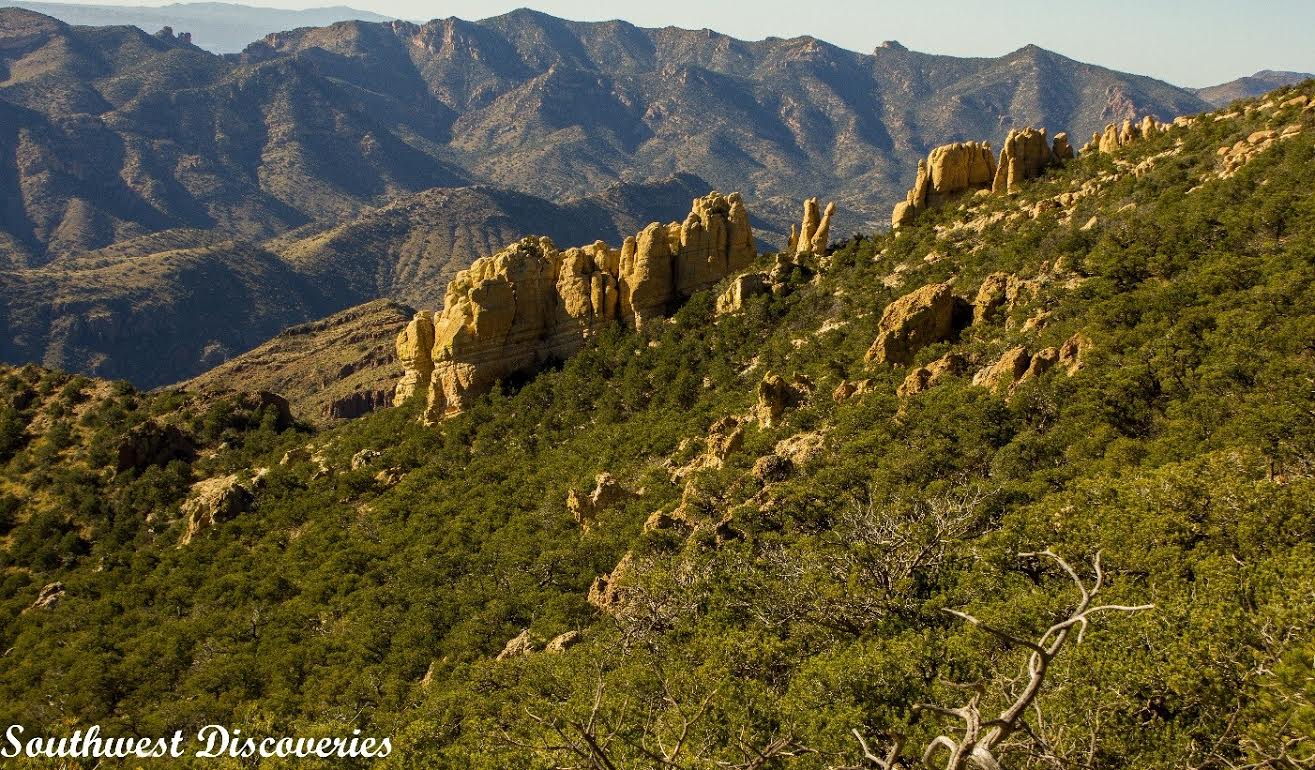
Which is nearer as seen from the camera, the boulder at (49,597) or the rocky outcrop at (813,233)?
the boulder at (49,597)

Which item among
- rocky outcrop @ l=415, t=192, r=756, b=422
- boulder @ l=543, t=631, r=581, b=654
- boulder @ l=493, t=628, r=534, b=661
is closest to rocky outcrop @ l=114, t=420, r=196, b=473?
rocky outcrop @ l=415, t=192, r=756, b=422

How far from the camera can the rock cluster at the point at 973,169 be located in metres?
61.8

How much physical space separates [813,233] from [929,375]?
26824 mm

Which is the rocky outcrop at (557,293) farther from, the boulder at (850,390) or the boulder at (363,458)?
the boulder at (850,390)

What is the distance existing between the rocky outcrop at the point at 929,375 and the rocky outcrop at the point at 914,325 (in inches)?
134

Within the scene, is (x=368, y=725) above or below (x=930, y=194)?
below

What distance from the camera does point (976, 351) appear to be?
4338cm

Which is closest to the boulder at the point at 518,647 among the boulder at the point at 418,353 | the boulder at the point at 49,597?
the boulder at the point at 49,597

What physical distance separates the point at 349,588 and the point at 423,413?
21.4 m

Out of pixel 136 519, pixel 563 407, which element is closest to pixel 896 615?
pixel 563 407

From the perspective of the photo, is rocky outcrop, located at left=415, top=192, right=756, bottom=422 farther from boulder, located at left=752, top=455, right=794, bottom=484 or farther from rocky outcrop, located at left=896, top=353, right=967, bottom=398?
rocky outcrop, located at left=896, top=353, right=967, bottom=398

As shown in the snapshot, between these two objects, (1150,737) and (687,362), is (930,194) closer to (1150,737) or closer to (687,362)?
(687,362)

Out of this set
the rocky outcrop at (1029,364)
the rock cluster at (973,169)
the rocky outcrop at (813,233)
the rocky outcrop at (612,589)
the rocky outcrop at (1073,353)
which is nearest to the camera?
the rocky outcrop at (612,589)

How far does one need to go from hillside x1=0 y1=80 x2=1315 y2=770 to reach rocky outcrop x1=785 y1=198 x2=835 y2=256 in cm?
200
